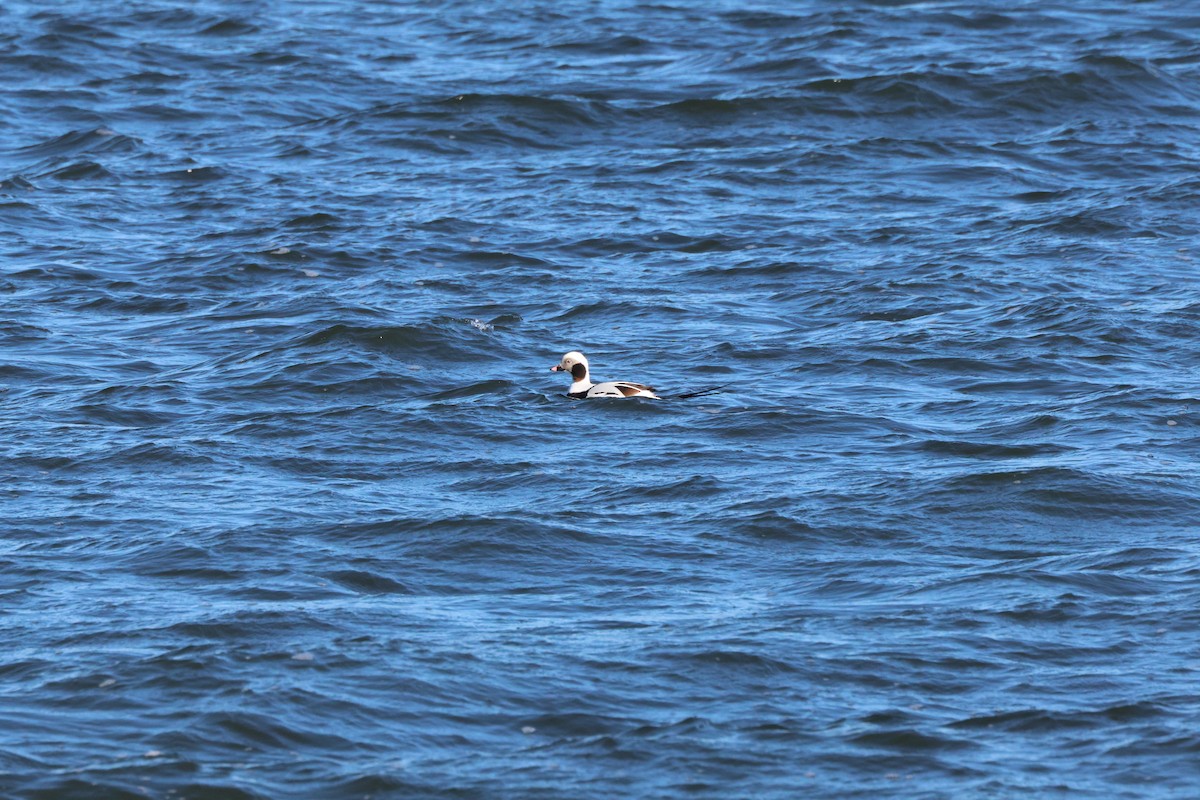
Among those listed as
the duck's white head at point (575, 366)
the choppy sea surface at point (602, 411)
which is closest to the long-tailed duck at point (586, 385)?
the duck's white head at point (575, 366)

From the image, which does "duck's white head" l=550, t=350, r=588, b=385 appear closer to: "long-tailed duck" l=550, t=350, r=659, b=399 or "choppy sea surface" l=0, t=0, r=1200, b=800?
"long-tailed duck" l=550, t=350, r=659, b=399

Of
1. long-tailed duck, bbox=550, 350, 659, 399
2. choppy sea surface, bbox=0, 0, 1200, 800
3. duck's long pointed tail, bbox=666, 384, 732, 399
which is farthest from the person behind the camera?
duck's long pointed tail, bbox=666, 384, 732, 399

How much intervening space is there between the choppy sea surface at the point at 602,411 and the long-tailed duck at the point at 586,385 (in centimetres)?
15

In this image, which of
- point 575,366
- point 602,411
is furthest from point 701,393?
point 575,366

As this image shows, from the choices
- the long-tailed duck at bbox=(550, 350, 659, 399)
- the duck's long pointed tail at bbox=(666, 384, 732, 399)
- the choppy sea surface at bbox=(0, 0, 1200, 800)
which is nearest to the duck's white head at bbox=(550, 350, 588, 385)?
the long-tailed duck at bbox=(550, 350, 659, 399)

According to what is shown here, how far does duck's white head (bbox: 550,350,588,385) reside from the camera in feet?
51.7

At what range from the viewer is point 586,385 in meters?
15.7

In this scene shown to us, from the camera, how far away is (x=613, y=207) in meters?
20.8

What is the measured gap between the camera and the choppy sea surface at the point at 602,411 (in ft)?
32.3

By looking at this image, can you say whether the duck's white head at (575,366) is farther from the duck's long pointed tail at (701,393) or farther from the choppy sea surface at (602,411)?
the duck's long pointed tail at (701,393)

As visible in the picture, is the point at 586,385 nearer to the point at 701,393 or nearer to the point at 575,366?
the point at 575,366

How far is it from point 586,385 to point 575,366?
7.9 inches

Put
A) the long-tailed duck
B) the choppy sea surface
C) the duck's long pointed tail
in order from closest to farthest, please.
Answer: the choppy sea surface < the long-tailed duck < the duck's long pointed tail

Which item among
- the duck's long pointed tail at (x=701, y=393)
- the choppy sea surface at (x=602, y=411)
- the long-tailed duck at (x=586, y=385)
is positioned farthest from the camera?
the duck's long pointed tail at (x=701, y=393)
